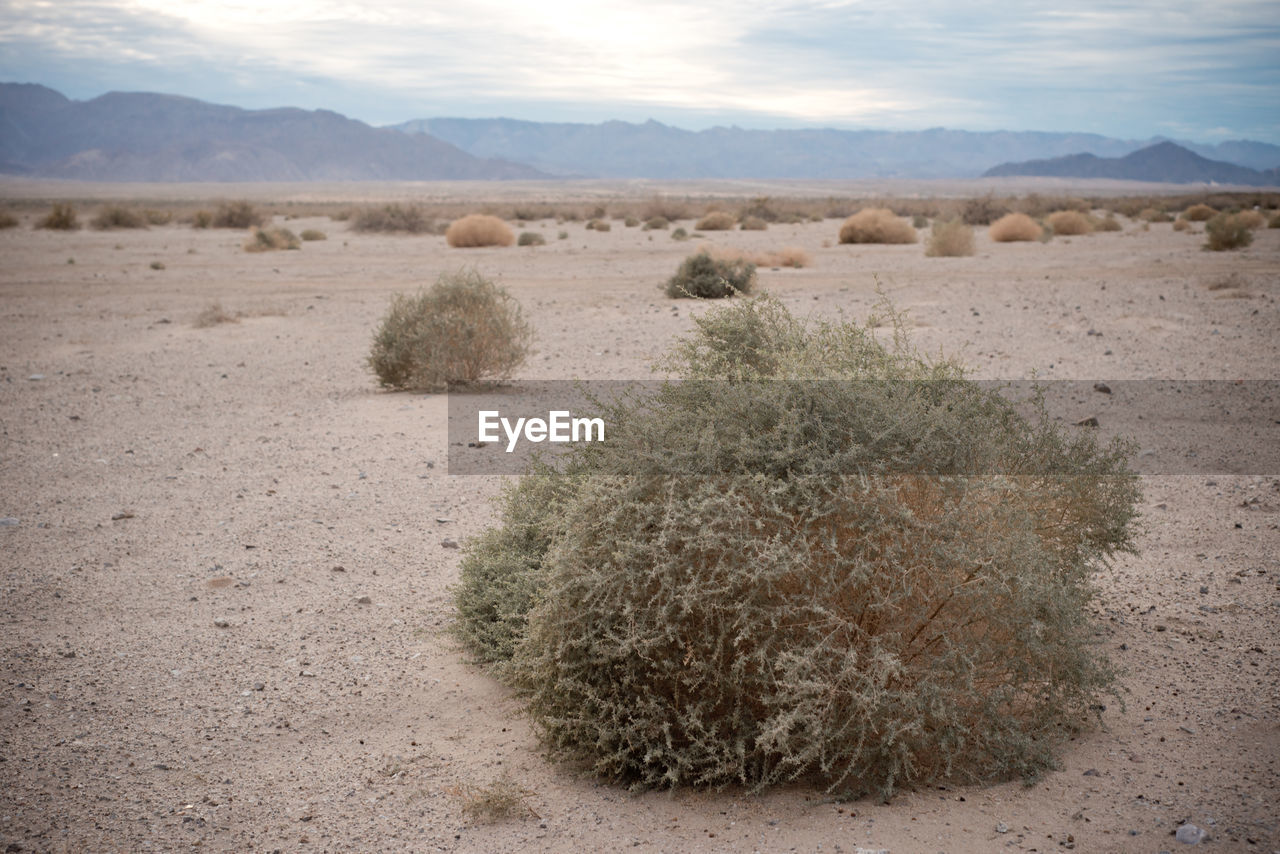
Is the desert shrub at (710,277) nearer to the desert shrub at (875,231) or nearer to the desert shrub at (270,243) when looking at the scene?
the desert shrub at (875,231)

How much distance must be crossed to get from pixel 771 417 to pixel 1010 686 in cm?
137

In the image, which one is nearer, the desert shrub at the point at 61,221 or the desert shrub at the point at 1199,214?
the desert shrub at the point at 61,221

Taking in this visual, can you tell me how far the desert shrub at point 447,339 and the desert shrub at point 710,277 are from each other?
5.52 m

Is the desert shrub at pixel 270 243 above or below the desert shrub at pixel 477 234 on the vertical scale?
below

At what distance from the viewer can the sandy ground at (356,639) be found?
3.60 meters

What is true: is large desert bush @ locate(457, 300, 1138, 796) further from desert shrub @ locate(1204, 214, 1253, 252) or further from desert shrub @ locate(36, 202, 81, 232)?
desert shrub @ locate(36, 202, 81, 232)

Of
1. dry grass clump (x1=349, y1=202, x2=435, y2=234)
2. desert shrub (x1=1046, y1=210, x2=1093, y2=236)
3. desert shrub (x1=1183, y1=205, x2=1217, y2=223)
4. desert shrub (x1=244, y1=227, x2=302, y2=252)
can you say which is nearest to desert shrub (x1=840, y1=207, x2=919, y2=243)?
desert shrub (x1=1046, y1=210, x2=1093, y2=236)

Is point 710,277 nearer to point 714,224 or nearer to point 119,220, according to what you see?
point 714,224

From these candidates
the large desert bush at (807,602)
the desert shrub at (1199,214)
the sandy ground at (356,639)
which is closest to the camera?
the large desert bush at (807,602)

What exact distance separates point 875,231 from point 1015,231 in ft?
14.1

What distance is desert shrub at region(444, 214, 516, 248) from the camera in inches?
1227

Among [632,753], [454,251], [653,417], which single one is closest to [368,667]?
[632,753]

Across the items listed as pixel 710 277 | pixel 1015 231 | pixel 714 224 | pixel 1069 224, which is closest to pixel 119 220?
pixel 714 224

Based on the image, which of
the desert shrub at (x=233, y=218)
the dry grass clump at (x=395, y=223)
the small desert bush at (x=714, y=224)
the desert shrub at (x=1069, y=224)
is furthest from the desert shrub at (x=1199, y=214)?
the desert shrub at (x=233, y=218)
